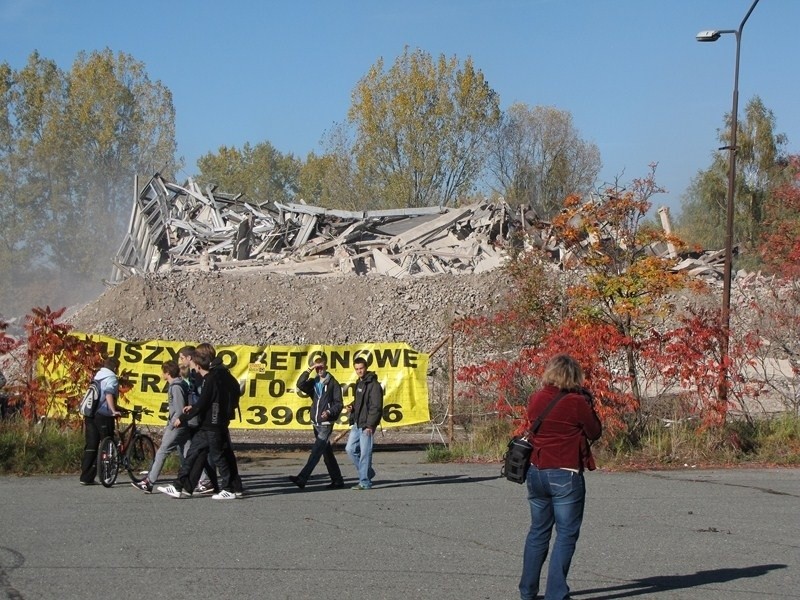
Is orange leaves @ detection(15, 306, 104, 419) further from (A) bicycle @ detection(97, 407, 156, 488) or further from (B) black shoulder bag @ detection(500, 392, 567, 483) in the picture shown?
(B) black shoulder bag @ detection(500, 392, 567, 483)

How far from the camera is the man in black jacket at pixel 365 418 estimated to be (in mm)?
12430

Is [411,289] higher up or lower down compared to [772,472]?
higher up

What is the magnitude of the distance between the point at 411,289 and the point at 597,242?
53.7 ft

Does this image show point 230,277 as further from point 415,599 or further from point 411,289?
point 415,599

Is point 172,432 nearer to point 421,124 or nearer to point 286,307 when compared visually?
point 286,307

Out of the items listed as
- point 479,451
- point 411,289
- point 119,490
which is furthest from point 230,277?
point 119,490

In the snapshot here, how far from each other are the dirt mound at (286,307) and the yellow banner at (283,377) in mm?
12242

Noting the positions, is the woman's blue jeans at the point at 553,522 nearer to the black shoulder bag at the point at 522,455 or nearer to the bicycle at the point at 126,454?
the black shoulder bag at the point at 522,455

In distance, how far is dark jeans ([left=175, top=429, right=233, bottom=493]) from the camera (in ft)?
36.9

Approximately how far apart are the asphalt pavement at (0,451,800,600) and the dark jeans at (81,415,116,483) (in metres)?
0.23

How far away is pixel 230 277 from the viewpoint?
32.8 meters

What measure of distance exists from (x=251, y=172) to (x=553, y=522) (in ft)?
280

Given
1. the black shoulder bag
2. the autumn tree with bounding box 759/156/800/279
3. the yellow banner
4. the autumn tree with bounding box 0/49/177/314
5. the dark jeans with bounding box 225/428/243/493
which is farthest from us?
the autumn tree with bounding box 0/49/177/314

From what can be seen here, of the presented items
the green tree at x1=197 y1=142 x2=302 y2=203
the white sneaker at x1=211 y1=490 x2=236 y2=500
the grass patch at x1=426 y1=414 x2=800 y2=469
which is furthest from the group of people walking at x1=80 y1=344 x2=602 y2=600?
the green tree at x1=197 y1=142 x2=302 y2=203
